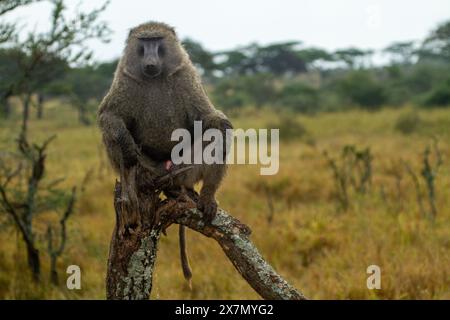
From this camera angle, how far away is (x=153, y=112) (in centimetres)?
340

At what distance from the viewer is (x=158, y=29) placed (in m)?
3.62

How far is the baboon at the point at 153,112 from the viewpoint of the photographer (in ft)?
10.9

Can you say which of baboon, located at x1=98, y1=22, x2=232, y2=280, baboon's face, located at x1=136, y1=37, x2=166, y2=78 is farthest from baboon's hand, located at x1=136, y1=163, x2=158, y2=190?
baboon's face, located at x1=136, y1=37, x2=166, y2=78

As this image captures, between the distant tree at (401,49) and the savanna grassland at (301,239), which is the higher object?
the distant tree at (401,49)

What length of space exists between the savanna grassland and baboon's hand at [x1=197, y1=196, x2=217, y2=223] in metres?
2.03

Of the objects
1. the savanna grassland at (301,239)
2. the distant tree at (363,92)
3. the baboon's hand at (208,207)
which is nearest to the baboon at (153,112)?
the baboon's hand at (208,207)

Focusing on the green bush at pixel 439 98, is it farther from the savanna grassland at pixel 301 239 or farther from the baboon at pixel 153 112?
the baboon at pixel 153 112

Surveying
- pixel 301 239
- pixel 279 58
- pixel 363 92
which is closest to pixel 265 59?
pixel 279 58

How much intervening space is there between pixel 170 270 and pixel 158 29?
3123mm

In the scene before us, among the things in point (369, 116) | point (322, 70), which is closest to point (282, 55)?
point (322, 70)

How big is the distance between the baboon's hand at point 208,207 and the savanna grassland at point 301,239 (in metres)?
2.03

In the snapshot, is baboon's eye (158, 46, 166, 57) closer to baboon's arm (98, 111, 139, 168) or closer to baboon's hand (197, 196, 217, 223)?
baboon's arm (98, 111, 139, 168)

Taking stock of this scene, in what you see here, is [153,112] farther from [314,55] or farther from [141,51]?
[314,55]

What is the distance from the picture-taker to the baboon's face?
3.38 m
